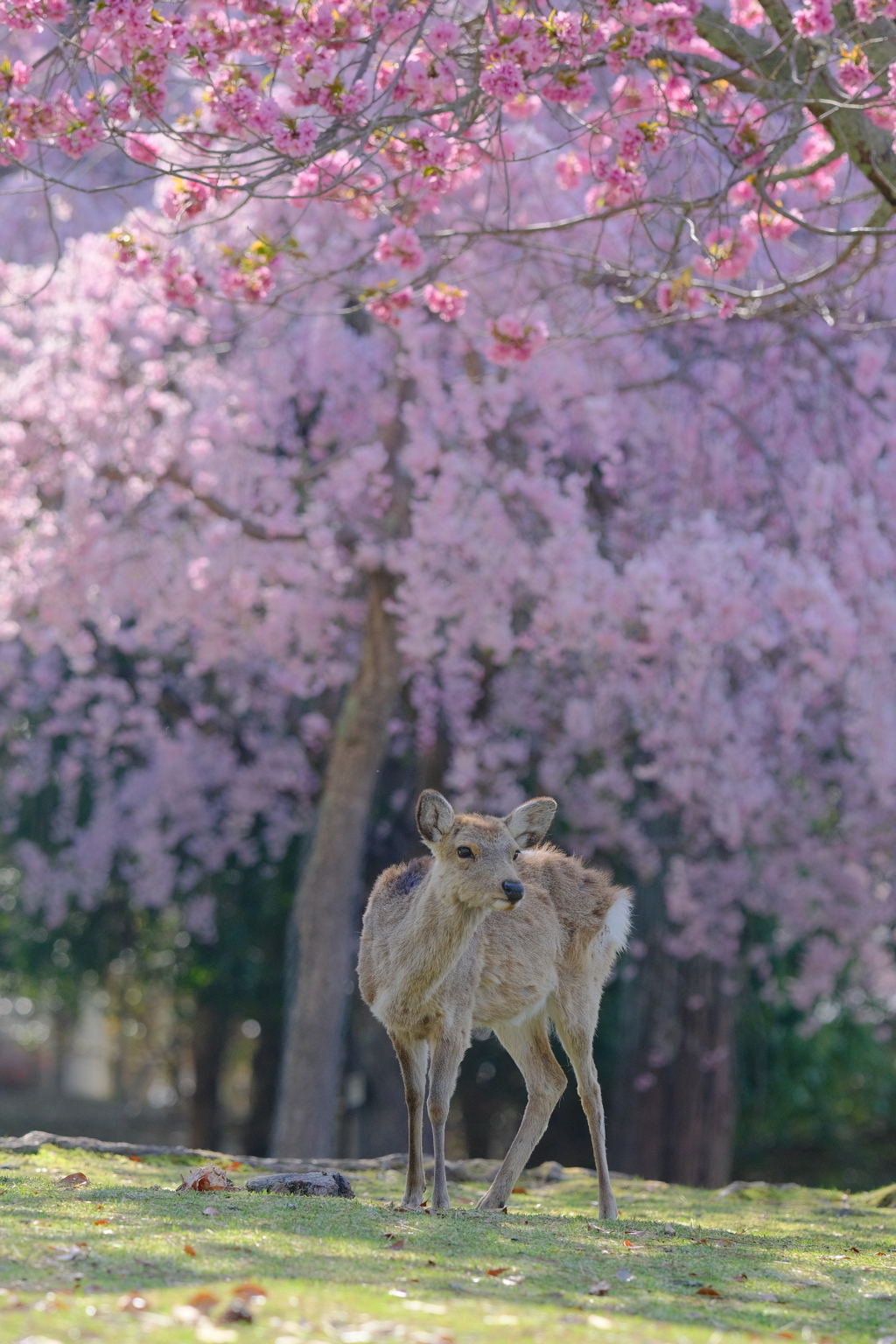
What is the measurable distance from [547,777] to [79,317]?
644 centimetres

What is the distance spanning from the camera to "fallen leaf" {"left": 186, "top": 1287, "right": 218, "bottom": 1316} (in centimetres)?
417

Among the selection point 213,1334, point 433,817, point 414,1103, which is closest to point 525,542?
point 433,817

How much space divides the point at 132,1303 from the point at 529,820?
323 cm

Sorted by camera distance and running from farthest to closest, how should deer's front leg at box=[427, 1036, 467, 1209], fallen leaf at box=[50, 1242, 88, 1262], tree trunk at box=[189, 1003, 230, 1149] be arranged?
1. tree trunk at box=[189, 1003, 230, 1149]
2. deer's front leg at box=[427, 1036, 467, 1209]
3. fallen leaf at box=[50, 1242, 88, 1262]

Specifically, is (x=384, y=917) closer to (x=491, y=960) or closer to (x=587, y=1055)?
(x=491, y=960)

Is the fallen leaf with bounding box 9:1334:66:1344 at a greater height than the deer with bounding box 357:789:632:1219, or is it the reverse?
the deer with bounding box 357:789:632:1219

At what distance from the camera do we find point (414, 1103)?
6.78 m

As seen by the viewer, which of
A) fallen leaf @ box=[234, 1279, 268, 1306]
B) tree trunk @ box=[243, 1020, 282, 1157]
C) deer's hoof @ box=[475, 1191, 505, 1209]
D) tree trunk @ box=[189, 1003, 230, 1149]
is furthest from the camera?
tree trunk @ box=[189, 1003, 230, 1149]

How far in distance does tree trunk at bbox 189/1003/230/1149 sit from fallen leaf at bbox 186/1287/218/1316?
16596 millimetres

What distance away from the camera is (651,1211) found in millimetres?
8234

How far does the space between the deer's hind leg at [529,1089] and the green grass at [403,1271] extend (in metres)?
0.18

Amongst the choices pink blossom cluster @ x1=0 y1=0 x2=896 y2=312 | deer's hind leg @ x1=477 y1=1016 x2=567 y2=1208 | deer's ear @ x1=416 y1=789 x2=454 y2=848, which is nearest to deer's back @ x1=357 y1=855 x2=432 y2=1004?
deer's ear @ x1=416 y1=789 x2=454 y2=848

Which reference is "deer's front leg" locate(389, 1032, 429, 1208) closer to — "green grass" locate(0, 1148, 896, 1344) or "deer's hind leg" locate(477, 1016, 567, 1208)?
"green grass" locate(0, 1148, 896, 1344)

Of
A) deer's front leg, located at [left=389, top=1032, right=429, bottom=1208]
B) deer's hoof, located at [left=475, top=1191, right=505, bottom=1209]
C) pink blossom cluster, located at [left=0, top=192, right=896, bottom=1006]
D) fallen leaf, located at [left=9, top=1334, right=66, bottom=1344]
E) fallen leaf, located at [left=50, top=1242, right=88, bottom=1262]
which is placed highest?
pink blossom cluster, located at [left=0, top=192, right=896, bottom=1006]
